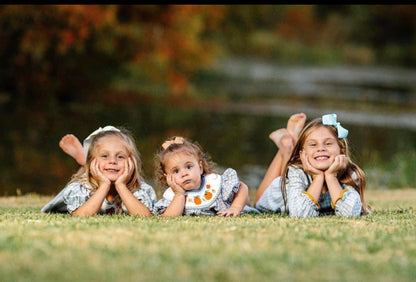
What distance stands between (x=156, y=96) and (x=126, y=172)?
64.2 feet

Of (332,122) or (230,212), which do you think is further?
(332,122)

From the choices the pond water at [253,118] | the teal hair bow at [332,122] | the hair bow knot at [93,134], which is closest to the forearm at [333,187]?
the teal hair bow at [332,122]

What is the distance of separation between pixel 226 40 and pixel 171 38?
18.1 m

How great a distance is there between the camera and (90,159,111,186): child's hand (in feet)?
17.9

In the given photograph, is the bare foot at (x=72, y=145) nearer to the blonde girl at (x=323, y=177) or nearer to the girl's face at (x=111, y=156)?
the girl's face at (x=111, y=156)

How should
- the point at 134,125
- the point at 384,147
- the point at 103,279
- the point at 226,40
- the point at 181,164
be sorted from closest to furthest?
the point at 103,279 → the point at 181,164 → the point at 384,147 → the point at 134,125 → the point at 226,40

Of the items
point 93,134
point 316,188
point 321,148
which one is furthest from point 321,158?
point 93,134

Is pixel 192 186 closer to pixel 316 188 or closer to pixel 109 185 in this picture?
pixel 109 185

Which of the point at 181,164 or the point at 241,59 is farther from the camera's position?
the point at 241,59

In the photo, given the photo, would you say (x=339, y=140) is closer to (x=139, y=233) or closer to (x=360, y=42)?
(x=139, y=233)

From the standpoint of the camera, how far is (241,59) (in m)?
44.4

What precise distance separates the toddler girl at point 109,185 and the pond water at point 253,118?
3888 mm

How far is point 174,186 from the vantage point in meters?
5.54

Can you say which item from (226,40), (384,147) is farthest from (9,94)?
(226,40)
